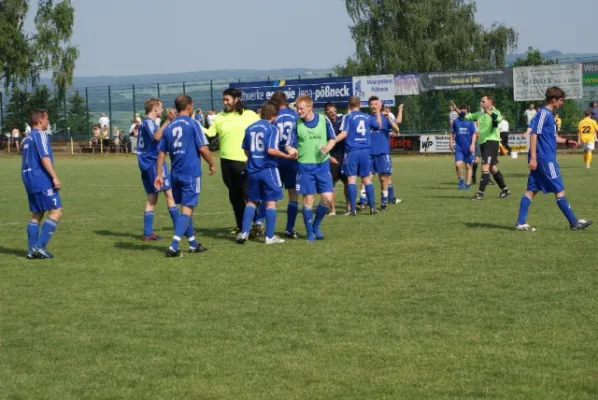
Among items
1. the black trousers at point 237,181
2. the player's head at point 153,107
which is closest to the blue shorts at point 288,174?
the black trousers at point 237,181

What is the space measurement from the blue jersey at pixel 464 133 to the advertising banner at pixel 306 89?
79.8 feet

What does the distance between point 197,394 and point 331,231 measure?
357 inches

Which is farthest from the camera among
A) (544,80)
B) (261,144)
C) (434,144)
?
(434,144)

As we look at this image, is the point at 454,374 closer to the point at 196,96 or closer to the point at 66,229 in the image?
the point at 66,229

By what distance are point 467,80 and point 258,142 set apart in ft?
111

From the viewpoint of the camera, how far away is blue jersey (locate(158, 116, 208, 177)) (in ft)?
42.3

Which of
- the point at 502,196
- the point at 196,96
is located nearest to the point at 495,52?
the point at 196,96

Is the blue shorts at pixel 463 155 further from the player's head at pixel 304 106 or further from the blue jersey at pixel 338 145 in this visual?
the player's head at pixel 304 106

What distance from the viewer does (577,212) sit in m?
17.8

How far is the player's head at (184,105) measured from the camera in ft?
41.9

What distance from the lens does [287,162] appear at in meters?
15.1

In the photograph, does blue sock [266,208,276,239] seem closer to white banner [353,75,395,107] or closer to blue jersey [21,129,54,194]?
blue jersey [21,129,54,194]

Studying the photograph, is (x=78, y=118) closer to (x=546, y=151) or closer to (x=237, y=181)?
(x=237, y=181)

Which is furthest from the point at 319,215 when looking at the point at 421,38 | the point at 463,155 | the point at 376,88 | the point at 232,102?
the point at 421,38
